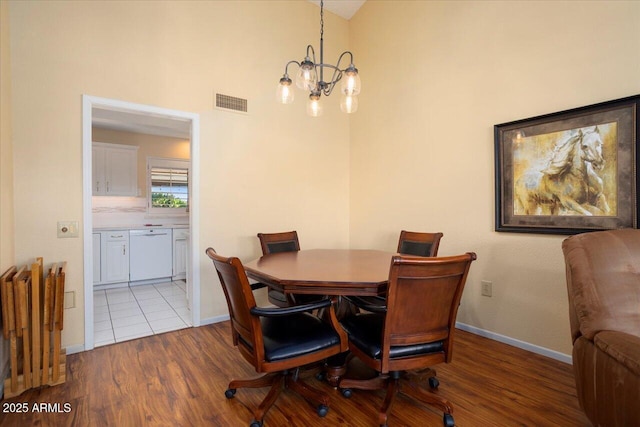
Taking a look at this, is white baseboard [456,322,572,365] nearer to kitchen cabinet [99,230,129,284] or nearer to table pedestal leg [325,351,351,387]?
table pedestal leg [325,351,351,387]

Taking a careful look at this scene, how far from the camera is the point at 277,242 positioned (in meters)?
3.10

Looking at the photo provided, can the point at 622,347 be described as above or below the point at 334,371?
above

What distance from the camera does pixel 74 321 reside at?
2.56 metres

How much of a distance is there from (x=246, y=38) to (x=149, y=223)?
3.88 metres

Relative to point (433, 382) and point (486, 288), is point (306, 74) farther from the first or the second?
point (486, 288)

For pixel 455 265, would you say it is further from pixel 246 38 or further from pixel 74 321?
pixel 246 38

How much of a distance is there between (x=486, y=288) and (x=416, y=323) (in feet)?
5.27

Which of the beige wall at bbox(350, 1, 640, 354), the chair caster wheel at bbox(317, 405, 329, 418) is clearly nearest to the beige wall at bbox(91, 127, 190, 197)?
the beige wall at bbox(350, 1, 640, 354)

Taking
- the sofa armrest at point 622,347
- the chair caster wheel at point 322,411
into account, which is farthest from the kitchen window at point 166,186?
the sofa armrest at point 622,347

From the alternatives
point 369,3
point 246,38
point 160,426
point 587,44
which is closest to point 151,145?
point 246,38

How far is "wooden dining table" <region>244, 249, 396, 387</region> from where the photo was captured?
1686 millimetres

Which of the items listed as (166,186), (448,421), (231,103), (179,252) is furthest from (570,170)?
(166,186)

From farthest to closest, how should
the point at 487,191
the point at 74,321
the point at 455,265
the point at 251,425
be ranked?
1. the point at 487,191
2. the point at 74,321
3. the point at 251,425
4. the point at 455,265

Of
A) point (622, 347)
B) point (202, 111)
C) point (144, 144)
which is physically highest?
point (144, 144)
